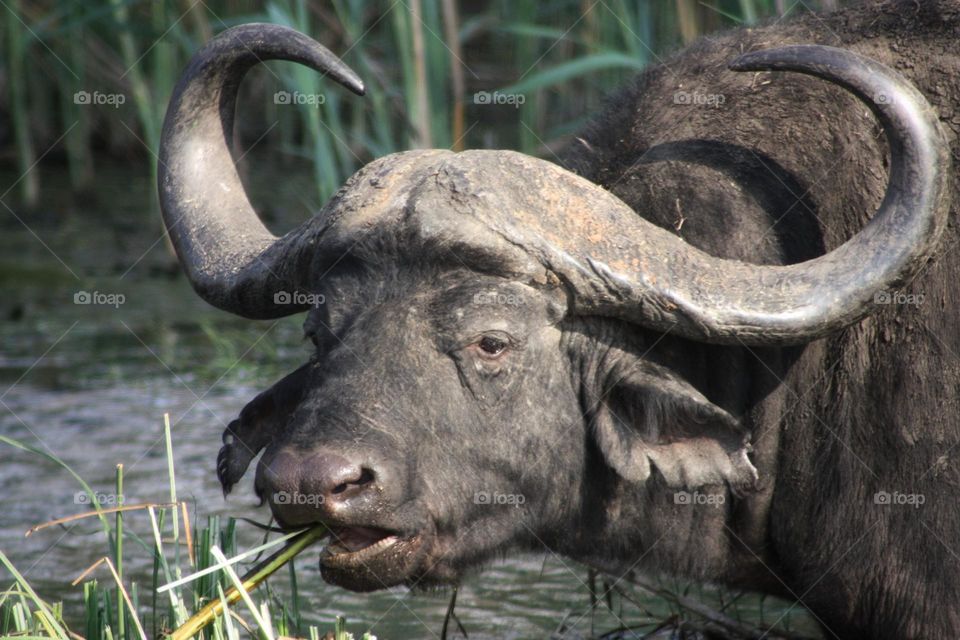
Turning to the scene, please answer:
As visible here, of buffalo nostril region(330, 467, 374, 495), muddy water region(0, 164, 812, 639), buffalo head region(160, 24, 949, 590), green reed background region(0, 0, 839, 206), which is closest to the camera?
buffalo nostril region(330, 467, 374, 495)

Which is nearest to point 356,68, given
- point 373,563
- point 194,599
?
point 194,599

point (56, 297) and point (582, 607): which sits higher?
point (56, 297)

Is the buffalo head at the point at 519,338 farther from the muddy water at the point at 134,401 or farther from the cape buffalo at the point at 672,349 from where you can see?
the muddy water at the point at 134,401

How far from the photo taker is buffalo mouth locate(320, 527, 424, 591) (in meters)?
3.66

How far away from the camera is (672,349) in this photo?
4059mm

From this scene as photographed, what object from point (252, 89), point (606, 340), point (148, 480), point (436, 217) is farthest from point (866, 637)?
point (252, 89)

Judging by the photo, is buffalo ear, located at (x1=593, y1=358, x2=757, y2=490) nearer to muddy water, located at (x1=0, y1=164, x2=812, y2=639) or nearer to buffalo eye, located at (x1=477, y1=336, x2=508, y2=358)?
buffalo eye, located at (x1=477, y1=336, x2=508, y2=358)

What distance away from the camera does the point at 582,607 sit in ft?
17.7

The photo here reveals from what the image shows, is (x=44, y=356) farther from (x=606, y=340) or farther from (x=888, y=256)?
(x=888, y=256)

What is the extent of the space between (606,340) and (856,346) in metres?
0.71

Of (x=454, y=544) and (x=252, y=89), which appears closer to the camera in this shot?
(x=454, y=544)

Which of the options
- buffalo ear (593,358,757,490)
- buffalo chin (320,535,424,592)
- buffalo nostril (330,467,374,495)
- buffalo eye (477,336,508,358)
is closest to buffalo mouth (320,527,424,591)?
buffalo chin (320,535,424,592)

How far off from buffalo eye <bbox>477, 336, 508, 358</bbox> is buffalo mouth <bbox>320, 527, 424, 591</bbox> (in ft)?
1.73

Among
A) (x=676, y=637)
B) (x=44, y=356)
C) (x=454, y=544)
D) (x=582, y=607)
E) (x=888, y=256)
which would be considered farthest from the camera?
(x=44, y=356)
